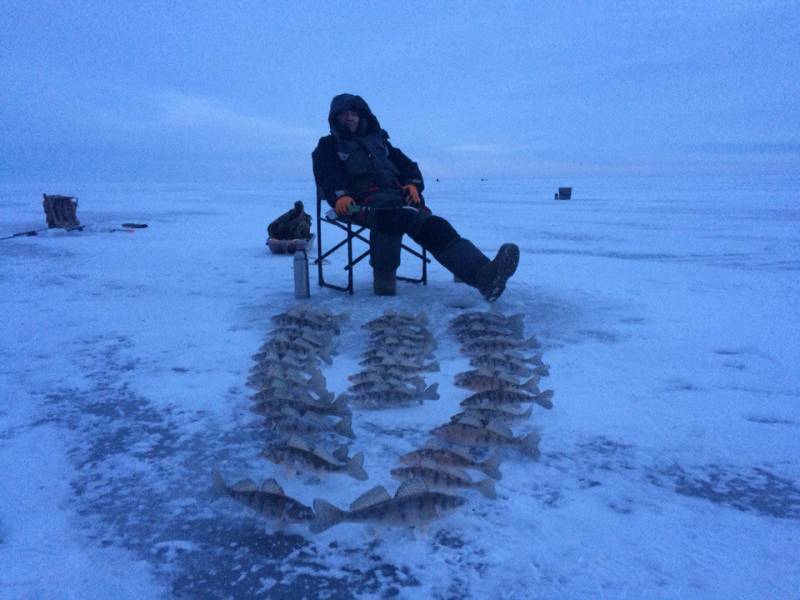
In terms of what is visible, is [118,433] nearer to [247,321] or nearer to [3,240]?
[247,321]

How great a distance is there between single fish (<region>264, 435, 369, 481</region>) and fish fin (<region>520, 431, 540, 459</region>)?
0.88 metres

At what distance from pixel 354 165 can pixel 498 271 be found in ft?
7.65

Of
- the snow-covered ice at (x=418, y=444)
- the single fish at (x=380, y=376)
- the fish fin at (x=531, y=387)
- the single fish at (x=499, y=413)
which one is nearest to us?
the snow-covered ice at (x=418, y=444)

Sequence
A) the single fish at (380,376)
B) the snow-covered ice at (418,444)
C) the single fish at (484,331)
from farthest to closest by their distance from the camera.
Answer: the single fish at (484,331) → the single fish at (380,376) → the snow-covered ice at (418,444)

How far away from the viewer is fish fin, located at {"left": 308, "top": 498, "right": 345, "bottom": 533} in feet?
7.24

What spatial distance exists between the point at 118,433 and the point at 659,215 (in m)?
18.9

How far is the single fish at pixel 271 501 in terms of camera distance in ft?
7.58

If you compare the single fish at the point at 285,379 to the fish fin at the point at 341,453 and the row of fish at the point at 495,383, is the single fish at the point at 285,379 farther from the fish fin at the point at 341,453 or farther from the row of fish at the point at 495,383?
the row of fish at the point at 495,383

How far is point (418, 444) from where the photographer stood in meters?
3.05

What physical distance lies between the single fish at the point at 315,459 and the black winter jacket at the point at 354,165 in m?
4.14

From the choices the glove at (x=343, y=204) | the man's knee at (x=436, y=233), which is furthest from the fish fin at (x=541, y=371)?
the glove at (x=343, y=204)

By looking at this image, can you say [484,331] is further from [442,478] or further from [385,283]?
[442,478]

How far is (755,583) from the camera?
2.04 m

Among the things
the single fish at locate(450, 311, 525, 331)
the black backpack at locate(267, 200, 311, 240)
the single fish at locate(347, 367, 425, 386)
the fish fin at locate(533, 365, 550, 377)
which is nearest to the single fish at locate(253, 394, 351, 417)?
the single fish at locate(347, 367, 425, 386)
